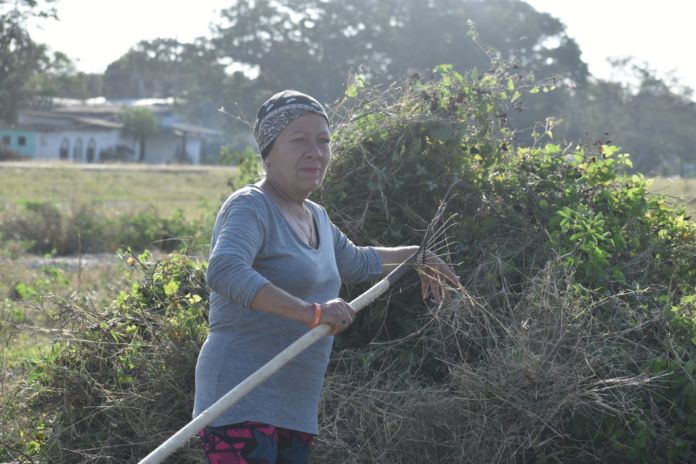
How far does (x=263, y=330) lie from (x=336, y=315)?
0.27m

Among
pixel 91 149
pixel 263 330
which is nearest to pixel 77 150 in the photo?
pixel 91 149

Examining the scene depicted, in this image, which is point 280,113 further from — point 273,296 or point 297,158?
point 273,296

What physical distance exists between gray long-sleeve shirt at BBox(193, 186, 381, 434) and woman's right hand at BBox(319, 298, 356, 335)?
0.20 metres

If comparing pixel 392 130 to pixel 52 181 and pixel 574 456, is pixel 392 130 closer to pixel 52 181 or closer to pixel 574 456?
pixel 574 456

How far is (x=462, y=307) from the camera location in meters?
4.02

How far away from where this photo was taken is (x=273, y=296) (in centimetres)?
263

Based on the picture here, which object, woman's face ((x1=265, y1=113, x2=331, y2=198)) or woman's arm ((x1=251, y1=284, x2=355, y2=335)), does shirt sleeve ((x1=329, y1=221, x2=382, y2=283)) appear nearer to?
woman's face ((x1=265, y1=113, x2=331, y2=198))

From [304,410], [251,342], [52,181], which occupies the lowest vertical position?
[52,181]

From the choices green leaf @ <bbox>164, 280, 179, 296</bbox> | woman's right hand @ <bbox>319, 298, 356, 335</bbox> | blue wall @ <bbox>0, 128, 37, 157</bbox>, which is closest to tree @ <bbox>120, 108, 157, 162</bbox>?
blue wall @ <bbox>0, 128, 37, 157</bbox>

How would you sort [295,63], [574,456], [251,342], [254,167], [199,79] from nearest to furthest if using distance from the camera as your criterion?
[251,342]
[574,456]
[254,167]
[295,63]
[199,79]

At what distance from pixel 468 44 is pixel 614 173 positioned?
4491 centimetres

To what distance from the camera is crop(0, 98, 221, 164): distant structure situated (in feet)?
197

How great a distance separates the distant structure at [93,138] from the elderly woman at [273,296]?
180ft

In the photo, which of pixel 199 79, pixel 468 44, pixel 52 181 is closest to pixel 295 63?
pixel 199 79
